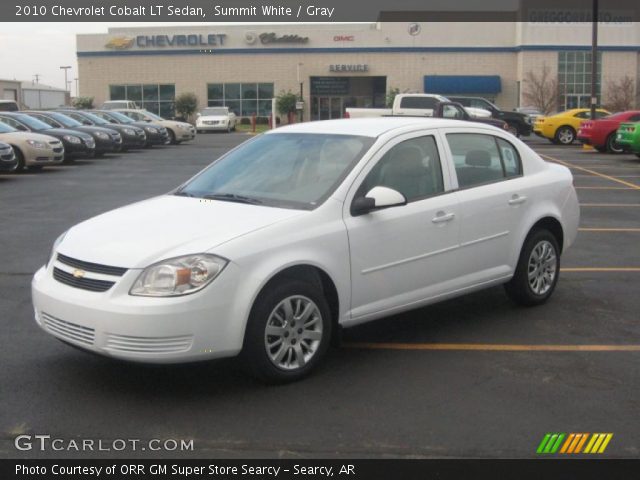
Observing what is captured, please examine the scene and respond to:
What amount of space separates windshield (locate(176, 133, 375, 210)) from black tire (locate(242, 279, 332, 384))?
643 mm

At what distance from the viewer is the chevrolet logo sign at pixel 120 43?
2579 inches

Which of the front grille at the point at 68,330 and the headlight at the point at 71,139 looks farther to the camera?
the headlight at the point at 71,139

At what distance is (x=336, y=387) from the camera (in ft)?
17.5

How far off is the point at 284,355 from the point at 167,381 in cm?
77

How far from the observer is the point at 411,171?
6301 mm

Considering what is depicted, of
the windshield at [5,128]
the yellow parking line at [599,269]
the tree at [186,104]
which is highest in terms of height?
the tree at [186,104]

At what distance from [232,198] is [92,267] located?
3.97ft

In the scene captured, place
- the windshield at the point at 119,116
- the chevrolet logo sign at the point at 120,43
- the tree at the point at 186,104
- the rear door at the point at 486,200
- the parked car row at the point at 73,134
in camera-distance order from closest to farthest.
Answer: the rear door at the point at 486,200
the parked car row at the point at 73,134
the windshield at the point at 119,116
the tree at the point at 186,104
the chevrolet logo sign at the point at 120,43

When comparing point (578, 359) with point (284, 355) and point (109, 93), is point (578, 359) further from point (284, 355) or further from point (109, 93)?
point (109, 93)

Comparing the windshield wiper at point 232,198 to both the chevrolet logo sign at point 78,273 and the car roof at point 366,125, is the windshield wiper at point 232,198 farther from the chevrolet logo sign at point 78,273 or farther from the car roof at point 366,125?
the chevrolet logo sign at point 78,273

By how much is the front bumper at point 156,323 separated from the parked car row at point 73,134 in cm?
1474

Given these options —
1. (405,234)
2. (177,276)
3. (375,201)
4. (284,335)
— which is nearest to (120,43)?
(405,234)

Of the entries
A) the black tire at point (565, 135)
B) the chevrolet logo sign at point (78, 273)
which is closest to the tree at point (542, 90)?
the black tire at point (565, 135)

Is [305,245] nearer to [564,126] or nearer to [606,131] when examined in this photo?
[606,131]
